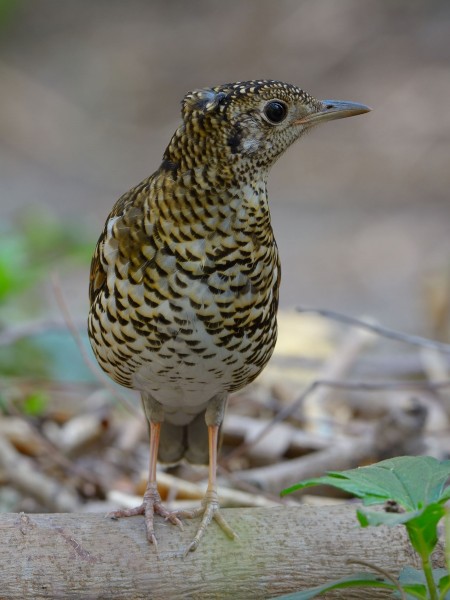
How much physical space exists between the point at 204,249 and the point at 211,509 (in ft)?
2.94

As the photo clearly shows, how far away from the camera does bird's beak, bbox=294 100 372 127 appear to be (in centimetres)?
365

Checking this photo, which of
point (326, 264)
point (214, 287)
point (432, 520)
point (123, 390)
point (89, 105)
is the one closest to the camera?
point (432, 520)

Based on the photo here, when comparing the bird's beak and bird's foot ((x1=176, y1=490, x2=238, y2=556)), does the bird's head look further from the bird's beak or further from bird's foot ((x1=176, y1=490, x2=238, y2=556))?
bird's foot ((x1=176, y1=490, x2=238, y2=556))

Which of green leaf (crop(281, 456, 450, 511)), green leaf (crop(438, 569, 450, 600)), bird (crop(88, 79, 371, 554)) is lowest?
green leaf (crop(438, 569, 450, 600))

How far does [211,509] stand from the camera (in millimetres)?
3672

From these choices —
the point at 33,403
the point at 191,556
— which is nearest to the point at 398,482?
the point at 191,556

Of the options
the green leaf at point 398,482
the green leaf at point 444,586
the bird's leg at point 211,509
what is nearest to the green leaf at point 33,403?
the bird's leg at point 211,509

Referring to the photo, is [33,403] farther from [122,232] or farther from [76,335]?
[122,232]

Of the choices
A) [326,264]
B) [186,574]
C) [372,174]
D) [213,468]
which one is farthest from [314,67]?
[186,574]

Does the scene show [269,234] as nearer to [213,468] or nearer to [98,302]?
[98,302]

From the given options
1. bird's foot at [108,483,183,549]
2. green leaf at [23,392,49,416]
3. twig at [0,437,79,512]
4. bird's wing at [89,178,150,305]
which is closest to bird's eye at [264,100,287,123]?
bird's wing at [89,178,150,305]

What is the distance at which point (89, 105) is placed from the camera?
15.8 metres

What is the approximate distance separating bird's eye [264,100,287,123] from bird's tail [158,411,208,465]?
1.48 m

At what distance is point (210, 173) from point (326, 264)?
818 cm
